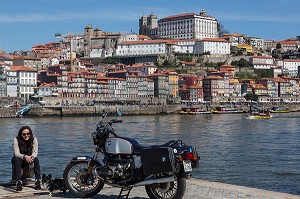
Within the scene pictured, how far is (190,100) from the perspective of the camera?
7625cm

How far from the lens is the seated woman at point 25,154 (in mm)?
6906

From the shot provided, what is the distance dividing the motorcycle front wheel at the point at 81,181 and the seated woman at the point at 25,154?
0.44 m

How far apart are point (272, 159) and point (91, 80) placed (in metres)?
53.9

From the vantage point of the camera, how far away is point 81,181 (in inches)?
262

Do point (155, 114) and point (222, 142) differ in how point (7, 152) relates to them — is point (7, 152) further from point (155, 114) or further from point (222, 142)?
point (155, 114)

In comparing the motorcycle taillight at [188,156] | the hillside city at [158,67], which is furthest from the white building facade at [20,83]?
the motorcycle taillight at [188,156]

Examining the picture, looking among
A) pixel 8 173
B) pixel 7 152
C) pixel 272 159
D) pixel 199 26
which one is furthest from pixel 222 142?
pixel 199 26

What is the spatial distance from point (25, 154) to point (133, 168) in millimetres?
1472

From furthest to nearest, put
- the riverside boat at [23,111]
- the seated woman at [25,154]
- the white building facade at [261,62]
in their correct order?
the white building facade at [261,62]
the riverside boat at [23,111]
the seated woman at [25,154]

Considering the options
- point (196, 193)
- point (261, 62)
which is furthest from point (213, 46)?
point (196, 193)

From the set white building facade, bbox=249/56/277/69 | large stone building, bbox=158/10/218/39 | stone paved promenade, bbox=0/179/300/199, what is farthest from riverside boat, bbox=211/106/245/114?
stone paved promenade, bbox=0/179/300/199

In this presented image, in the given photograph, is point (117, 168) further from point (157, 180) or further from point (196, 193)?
point (196, 193)

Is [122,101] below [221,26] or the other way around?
below

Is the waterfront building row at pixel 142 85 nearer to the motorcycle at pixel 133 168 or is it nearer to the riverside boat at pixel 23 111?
the riverside boat at pixel 23 111
